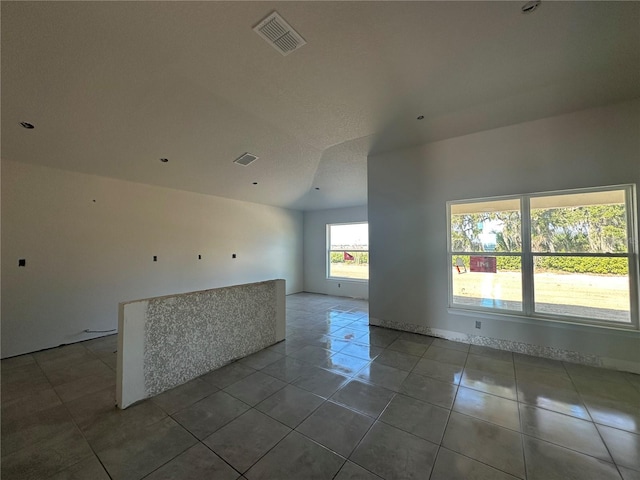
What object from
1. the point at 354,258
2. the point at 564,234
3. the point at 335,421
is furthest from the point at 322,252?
the point at 335,421

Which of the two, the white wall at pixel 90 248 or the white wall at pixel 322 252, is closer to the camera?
the white wall at pixel 90 248

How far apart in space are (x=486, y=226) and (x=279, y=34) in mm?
3690

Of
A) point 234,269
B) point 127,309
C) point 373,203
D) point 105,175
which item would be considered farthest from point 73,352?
point 373,203

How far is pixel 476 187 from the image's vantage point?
367 centimetres

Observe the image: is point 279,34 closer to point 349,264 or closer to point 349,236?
point 349,236

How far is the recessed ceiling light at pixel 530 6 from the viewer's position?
178cm

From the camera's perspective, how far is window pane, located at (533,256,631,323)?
294 centimetres

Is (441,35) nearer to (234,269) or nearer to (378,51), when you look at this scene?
(378,51)

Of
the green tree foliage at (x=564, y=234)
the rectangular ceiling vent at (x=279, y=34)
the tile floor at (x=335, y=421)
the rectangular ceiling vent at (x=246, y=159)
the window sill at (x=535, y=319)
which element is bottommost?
the tile floor at (x=335, y=421)

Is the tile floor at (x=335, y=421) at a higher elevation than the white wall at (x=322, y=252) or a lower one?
lower

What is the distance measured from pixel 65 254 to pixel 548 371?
22.4 feet

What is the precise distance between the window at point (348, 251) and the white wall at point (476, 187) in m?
2.76

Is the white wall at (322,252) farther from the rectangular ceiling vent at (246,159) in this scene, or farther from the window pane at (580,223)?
the window pane at (580,223)

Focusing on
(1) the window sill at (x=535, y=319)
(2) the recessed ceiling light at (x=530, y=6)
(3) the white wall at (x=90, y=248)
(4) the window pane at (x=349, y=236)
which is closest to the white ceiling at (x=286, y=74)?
(2) the recessed ceiling light at (x=530, y=6)
